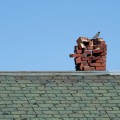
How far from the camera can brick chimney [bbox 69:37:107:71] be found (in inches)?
794

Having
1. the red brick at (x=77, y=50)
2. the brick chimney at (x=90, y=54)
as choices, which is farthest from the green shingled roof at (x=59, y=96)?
the red brick at (x=77, y=50)

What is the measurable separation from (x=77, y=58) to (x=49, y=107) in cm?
346

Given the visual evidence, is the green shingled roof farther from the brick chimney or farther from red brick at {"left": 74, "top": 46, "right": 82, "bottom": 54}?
red brick at {"left": 74, "top": 46, "right": 82, "bottom": 54}

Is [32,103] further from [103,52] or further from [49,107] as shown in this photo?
[103,52]

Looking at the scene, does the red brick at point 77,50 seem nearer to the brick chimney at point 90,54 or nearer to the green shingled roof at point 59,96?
the brick chimney at point 90,54

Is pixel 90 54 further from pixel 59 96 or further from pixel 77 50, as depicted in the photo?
pixel 59 96

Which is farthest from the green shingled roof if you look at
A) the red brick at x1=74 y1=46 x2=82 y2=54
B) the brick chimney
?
the red brick at x1=74 y1=46 x2=82 y2=54

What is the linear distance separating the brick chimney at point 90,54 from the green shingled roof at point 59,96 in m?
1.15

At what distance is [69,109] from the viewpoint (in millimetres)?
17109

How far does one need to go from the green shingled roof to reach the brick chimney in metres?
1.15

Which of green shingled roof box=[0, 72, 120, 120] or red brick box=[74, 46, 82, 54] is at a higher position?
red brick box=[74, 46, 82, 54]

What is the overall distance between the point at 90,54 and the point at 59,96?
3.06 metres

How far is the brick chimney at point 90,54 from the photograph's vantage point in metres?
20.2

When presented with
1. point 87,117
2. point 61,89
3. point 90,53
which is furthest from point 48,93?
point 90,53
